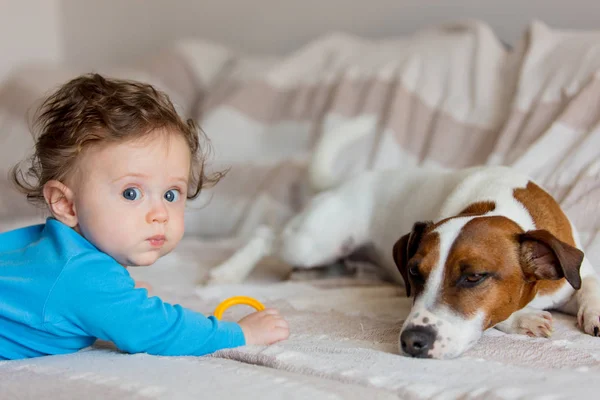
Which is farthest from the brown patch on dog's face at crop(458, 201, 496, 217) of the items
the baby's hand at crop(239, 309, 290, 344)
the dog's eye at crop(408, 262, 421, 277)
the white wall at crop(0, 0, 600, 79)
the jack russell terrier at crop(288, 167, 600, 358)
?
the white wall at crop(0, 0, 600, 79)

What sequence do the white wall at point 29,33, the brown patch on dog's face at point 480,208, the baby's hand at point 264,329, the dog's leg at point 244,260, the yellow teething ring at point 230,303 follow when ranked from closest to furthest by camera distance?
1. the baby's hand at point 264,329
2. the yellow teething ring at point 230,303
3. the brown patch on dog's face at point 480,208
4. the dog's leg at point 244,260
5. the white wall at point 29,33

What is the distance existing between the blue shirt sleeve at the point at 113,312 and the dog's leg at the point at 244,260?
3.18 ft

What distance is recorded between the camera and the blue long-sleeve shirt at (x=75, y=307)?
1.52 meters

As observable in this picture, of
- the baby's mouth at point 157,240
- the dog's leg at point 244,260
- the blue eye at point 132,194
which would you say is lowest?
the dog's leg at point 244,260

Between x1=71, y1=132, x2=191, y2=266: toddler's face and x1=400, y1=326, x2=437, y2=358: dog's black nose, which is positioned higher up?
x1=71, y1=132, x2=191, y2=266: toddler's face

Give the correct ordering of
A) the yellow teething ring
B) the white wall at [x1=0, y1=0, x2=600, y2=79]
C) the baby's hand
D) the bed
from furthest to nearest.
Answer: the white wall at [x1=0, y1=0, x2=600, y2=79] → the yellow teething ring → the baby's hand → the bed

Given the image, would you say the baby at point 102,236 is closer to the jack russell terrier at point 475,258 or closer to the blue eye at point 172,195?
the blue eye at point 172,195

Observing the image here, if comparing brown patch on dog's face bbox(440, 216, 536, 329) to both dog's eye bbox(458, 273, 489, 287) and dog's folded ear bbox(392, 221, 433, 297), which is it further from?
dog's folded ear bbox(392, 221, 433, 297)

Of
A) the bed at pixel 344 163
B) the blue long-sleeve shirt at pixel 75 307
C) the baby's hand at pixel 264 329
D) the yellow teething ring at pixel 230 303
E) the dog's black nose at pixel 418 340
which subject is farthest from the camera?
the yellow teething ring at pixel 230 303

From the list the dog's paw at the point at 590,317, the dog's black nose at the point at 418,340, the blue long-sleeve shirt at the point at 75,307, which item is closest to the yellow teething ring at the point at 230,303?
the blue long-sleeve shirt at the point at 75,307

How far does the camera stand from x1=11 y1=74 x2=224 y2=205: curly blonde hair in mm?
1600

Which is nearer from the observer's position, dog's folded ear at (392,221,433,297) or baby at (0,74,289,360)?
baby at (0,74,289,360)

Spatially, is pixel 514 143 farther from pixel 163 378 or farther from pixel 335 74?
pixel 163 378

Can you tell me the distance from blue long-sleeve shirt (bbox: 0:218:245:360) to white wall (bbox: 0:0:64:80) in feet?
11.6
